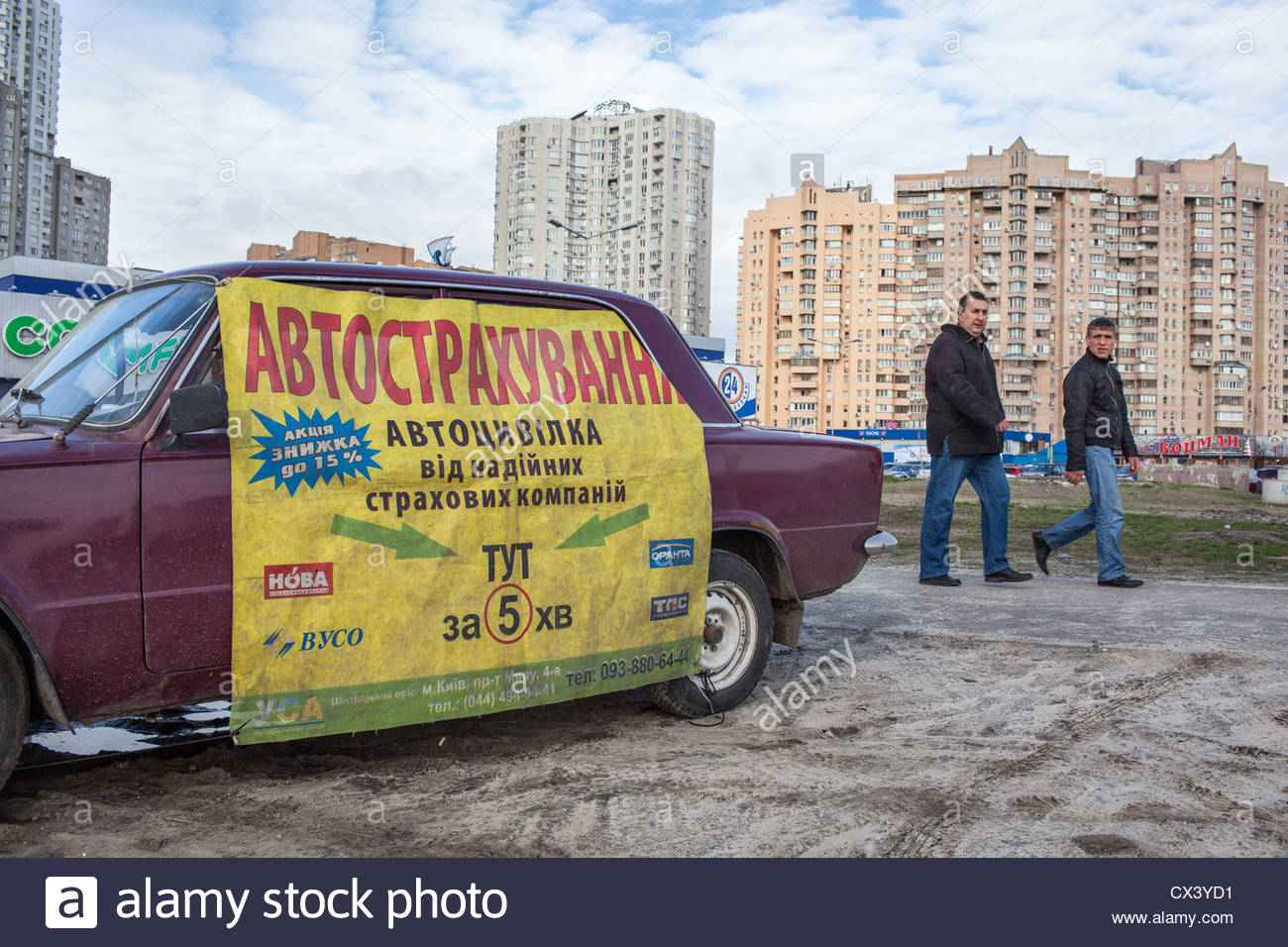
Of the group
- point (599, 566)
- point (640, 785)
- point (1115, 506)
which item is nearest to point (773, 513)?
point (599, 566)

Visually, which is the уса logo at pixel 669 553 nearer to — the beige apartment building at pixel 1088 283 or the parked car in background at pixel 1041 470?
the parked car in background at pixel 1041 470

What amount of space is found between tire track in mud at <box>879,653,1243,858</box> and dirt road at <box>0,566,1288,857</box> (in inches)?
0.5

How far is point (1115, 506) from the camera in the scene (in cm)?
825

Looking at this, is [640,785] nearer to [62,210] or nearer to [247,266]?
[247,266]

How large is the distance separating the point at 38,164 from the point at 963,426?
133544 mm

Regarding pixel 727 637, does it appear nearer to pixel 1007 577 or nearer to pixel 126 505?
pixel 126 505

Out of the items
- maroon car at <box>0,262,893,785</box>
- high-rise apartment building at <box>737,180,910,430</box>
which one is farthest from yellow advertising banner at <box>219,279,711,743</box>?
high-rise apartment building at <box>737,180,910,430</box>

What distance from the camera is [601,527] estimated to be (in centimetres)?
399

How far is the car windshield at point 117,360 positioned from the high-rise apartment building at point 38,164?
12140 centimetres

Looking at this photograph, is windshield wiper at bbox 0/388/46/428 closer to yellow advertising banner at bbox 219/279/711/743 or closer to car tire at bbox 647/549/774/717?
yellow advertising banner at bbox 219/279/711/743

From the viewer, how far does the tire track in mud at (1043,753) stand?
2.98 meters

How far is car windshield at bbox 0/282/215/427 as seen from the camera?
10.9 feet

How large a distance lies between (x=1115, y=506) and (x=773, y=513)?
4956 millimetres
